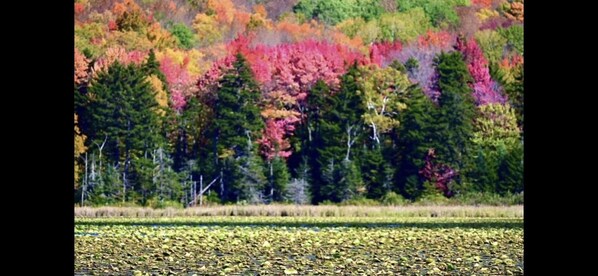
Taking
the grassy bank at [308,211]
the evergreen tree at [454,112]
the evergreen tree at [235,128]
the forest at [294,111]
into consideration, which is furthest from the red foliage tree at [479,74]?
the evergreen tree at [235,128]

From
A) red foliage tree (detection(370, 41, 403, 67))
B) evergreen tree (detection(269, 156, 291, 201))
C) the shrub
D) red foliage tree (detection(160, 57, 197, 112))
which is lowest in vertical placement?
the shrub

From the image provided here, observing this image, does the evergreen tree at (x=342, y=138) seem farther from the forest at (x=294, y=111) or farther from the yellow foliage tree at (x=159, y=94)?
the yellow foliage tree at (x=159, y=94)

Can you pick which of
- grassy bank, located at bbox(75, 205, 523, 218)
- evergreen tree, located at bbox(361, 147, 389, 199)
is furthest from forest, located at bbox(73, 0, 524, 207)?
grassy bank, located at bbox(75, 205, 523, 218)

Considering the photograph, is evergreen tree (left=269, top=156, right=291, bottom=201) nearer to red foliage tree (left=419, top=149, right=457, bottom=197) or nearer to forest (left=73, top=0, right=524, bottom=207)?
forest (left=73, top=0, right=524, bottom=207)

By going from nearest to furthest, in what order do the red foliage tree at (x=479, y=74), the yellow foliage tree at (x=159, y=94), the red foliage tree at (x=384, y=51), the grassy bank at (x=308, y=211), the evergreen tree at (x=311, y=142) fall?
the grassy bank at (x=308, y=211) → the evergreen tree at (x=311, y=142) → the yellow foliage tree at (x=159, y=94) → the red foliage tree at (x=479, y=74) → the red foliage tree at (x=384, y=51)

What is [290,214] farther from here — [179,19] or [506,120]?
[179,19]

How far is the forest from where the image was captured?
3086 cm

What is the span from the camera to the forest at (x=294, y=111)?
30859 mm

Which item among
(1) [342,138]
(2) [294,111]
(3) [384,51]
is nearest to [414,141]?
(1) [342,138]

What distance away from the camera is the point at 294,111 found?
110 ft

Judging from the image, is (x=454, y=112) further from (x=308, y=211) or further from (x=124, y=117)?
(x=124, y=117)

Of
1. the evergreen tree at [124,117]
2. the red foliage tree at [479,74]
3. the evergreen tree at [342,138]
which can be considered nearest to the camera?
the evergreen tree at [342,138]
